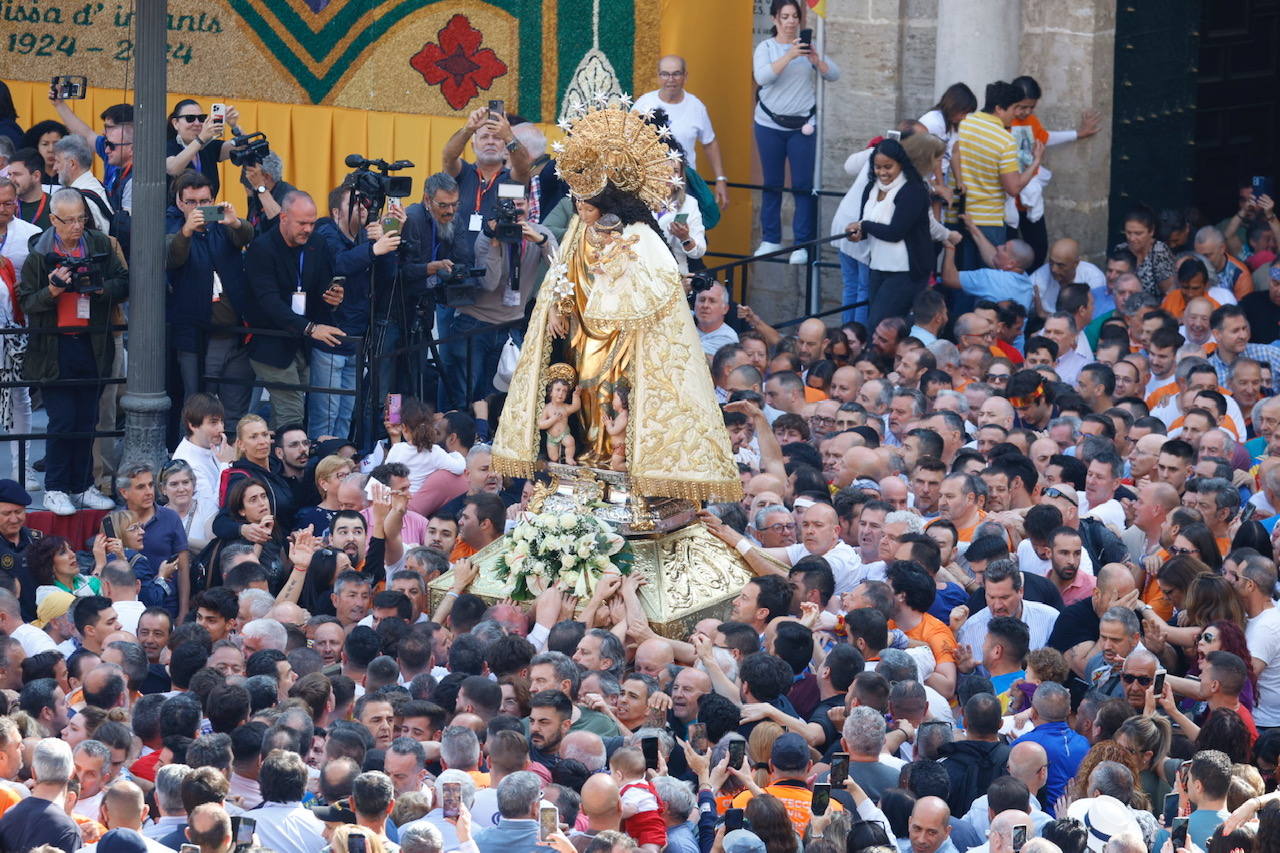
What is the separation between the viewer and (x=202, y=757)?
866cm

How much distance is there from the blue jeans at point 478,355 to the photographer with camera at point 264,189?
4.60 ft

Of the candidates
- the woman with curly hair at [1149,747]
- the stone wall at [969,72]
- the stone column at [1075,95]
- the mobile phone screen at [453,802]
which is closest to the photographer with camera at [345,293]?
the stone wall at [969,72]

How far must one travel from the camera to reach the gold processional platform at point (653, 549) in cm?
1172

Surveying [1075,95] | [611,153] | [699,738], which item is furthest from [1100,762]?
[1075,95]

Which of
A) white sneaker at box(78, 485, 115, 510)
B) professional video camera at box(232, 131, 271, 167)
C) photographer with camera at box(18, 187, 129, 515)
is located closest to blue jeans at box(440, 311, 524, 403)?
professional video camera at box(232, 131, 271, 167)

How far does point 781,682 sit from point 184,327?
5.57 meters

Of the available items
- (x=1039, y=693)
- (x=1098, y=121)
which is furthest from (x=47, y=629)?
(x=1098, y=121)

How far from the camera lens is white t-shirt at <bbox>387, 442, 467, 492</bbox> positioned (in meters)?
13.1

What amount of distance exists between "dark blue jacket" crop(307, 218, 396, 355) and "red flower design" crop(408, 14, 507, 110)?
332cm

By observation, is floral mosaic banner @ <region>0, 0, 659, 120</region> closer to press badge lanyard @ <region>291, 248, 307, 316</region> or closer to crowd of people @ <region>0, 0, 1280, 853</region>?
crowd of people @ <region>0, 0, 1280, 853</region>

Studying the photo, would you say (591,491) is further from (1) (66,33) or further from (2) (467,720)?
(1) (66,33)

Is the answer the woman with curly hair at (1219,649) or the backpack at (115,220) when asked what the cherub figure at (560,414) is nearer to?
the woman with curly hair at (1219,649)

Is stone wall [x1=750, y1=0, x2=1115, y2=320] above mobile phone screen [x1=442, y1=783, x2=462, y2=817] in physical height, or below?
above

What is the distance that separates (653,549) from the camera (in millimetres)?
11961
